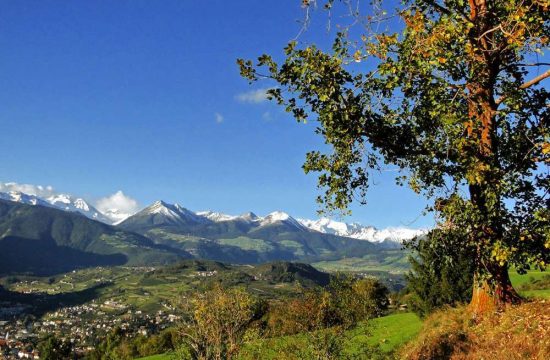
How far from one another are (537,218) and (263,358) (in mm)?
17386

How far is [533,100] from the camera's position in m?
22.2

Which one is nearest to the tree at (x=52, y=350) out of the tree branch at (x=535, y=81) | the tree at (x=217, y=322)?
the tree at (x=217, y=322)

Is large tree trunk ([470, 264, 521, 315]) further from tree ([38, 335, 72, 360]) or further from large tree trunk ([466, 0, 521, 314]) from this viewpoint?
tree ([38, 335, 72, 360])

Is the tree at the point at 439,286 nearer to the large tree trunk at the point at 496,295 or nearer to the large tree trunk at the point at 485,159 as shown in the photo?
the large tree trunk at the point at 496,295

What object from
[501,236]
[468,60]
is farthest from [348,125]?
[501,236]

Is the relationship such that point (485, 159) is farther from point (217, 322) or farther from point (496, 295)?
point (217, 322)

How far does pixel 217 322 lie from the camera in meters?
32.5

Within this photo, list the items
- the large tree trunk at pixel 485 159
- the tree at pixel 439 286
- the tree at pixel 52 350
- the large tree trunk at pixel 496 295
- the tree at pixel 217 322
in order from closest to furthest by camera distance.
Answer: the large tree trunk at pixel 485 159 < the large tree trunk at pixel 496 295 < the tree at pixel 217 322 < the tree at pixel 439 286 < the tree at pixel 52 350

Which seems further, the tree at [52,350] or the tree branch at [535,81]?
the tree at [52,350]

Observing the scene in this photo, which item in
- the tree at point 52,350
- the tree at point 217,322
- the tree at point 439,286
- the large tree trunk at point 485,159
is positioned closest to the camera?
the large tree trunk at point 485,159

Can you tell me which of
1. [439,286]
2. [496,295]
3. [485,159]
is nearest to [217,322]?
[496,295]

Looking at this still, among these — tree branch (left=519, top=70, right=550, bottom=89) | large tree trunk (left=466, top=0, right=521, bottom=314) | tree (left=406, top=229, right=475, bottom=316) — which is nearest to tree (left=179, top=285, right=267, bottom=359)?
large tree trunk (left=466, top=0, right=521, bottom=314)

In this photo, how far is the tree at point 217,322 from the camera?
103 ft

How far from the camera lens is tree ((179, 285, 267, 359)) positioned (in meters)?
31.3
